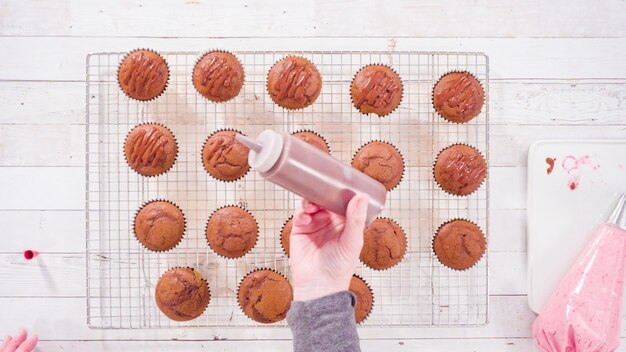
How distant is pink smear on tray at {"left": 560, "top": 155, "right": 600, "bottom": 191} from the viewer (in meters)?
2.47

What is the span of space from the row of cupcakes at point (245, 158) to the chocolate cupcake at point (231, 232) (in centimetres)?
17

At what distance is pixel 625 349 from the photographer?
2561 mm

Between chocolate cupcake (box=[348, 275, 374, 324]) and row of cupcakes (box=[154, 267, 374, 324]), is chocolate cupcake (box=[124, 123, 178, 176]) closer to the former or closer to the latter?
row of cupcakes (box=[154, 267, 374, 324])

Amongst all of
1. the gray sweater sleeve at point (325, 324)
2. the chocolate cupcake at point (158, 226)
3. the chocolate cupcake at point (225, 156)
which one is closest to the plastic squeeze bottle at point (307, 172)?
the gray sweater sleeve at point (325, 324)

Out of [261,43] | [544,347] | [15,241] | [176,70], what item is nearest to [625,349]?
[544,347]

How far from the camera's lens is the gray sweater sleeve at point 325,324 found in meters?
1.48

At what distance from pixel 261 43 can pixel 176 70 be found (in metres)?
0.48

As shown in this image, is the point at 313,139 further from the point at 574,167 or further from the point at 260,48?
the point at 574,167

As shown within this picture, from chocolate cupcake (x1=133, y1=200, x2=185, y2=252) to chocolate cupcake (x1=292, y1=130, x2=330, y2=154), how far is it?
74 centimetres

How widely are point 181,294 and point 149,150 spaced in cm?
72

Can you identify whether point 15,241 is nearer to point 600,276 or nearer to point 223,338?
point 223,338

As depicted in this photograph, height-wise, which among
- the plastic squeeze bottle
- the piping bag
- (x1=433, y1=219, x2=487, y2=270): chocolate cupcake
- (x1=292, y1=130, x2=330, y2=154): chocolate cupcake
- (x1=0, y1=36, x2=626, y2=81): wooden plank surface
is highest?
(x1=0, y1=36, x2=626, y2=81): wooden plank surface

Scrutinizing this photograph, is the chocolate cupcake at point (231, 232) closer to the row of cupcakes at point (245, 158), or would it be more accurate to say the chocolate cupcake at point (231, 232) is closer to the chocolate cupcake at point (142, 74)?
the row of cupcakes at point (245, 158)

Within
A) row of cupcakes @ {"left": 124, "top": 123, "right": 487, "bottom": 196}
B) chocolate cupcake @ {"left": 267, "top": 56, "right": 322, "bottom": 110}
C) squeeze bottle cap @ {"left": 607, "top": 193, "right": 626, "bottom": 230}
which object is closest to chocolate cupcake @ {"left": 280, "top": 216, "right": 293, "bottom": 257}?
row of cupcakes @ {"left": 124, "top": 123, "right": 487, "bottom": 196}
